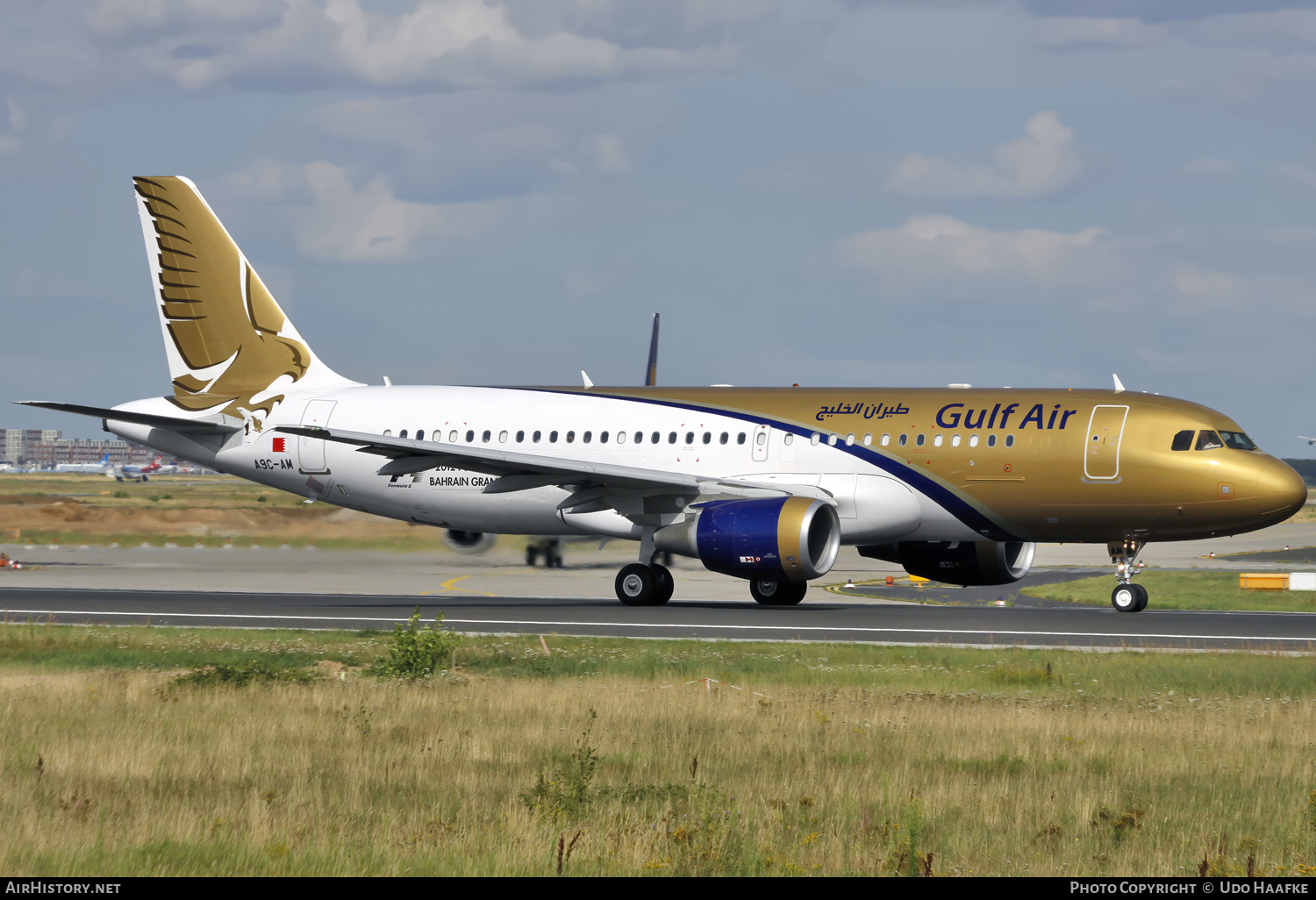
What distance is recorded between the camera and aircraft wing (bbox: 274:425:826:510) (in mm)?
30219

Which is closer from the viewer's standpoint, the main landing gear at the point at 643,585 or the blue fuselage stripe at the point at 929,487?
the blue fuselage stripe at the point at 929,487

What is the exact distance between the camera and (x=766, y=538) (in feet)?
92.3

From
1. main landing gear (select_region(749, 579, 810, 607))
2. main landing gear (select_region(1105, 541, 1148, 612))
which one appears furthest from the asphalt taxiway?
main landing gear (select_region(1105, 541, 1148, 612))

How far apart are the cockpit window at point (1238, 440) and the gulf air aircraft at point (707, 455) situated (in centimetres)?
6

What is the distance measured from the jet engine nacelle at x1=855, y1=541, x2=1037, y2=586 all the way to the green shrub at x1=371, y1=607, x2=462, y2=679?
1448cm

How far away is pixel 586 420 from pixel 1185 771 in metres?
21.9

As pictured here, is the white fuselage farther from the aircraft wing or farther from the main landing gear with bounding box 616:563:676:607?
the main landing gear with bounding box 616:563:676:607

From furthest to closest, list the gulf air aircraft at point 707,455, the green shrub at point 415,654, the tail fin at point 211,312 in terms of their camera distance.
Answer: the tail fin at point 211,312 < the gulf air aircraft at point 707,455 < the green shrub at point 415,654

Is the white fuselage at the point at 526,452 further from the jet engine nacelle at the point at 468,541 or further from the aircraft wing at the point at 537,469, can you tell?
the jet engine nacelle at the point at 468,541

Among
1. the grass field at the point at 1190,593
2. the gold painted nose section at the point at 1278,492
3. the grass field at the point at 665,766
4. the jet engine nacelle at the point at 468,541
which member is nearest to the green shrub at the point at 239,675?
the grass field at the point at 665,766

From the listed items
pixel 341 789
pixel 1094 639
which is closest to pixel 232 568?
pixel 1094 639

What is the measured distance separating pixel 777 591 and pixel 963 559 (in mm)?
4147

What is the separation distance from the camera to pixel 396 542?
132 ft

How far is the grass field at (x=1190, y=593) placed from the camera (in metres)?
38.4
